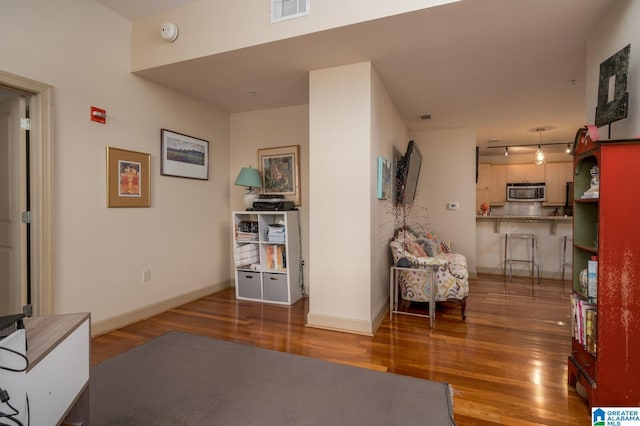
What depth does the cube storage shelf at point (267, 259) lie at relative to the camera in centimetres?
383

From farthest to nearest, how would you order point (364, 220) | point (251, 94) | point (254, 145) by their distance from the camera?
point (254, 145), point (251, 94), point (364, 220)

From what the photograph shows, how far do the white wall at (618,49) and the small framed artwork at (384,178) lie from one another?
169 cm

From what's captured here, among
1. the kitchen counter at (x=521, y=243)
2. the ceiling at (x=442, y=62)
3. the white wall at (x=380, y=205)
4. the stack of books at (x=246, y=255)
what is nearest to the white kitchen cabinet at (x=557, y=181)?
the kitchen counter at (x=521, y=243)

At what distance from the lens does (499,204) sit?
724 centimetres

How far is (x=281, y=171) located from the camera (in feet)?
14.1

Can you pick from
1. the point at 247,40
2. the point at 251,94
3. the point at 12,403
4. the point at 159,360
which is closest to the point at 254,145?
the point at 251,94

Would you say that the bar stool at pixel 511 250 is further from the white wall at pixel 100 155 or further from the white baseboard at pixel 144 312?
the white wall at pixel 100 155

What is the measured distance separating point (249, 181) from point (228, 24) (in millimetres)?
1845

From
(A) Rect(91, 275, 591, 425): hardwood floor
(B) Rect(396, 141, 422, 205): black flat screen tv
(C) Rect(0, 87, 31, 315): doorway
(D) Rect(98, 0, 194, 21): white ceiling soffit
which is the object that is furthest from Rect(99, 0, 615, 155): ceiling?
(A) Rect(91, 275, 591, 425): hardwood floor

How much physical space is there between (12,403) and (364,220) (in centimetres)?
245

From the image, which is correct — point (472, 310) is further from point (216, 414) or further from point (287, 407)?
point (216, 414)

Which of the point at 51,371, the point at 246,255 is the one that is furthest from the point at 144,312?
the point at 51,371

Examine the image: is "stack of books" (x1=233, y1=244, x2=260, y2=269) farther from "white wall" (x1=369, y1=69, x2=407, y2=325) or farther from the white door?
the white door

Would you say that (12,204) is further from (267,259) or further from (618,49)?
(618,49)
